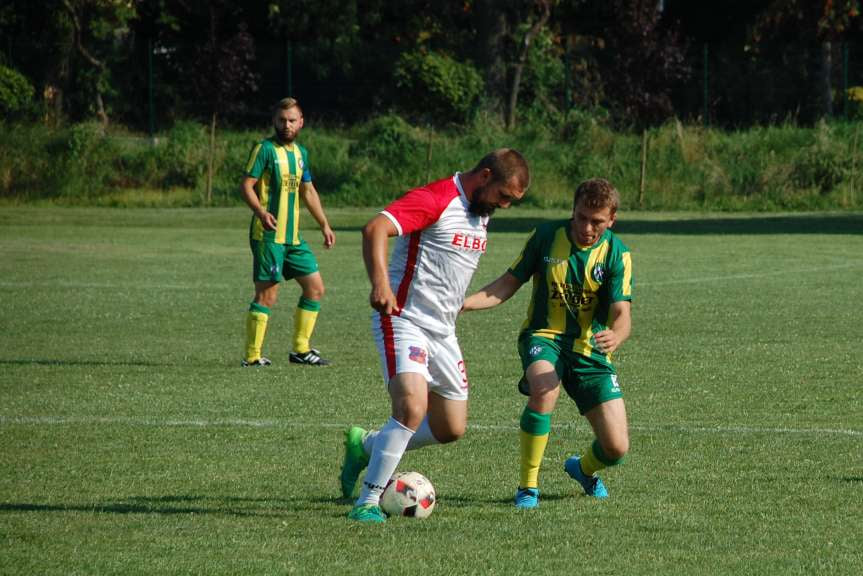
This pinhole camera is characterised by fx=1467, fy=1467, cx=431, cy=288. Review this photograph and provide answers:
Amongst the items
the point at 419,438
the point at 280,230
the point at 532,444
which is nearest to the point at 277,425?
the point at 419,438

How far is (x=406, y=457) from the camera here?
7.73 m

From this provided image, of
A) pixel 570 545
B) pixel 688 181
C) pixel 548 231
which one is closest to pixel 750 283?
pixel 548 231

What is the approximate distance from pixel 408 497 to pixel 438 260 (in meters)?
1.05

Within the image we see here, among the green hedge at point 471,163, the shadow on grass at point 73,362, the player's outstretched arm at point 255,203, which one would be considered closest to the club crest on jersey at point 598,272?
the player's outstretched arm at point 255,203

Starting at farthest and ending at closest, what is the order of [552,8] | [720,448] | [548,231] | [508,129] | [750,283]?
[552,8] < [508,129] < [750,283] < [720,448] < [548,231]

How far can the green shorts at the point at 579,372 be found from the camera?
680 cm

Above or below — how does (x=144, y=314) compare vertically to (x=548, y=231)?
below

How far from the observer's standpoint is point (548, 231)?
6.97 m

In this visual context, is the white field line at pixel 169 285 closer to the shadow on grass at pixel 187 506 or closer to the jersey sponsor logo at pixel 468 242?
the shadow on grass at pixel 187 506

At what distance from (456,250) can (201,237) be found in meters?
20.0

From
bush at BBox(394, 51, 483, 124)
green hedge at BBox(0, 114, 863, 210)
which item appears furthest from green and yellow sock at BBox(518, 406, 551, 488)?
bush at BBox(394, 51, 483, 124)

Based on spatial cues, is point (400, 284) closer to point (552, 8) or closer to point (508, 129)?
point (508, 129)

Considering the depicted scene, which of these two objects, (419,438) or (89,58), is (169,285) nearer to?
(419,438)

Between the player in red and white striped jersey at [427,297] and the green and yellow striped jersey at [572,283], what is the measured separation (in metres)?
0.42
